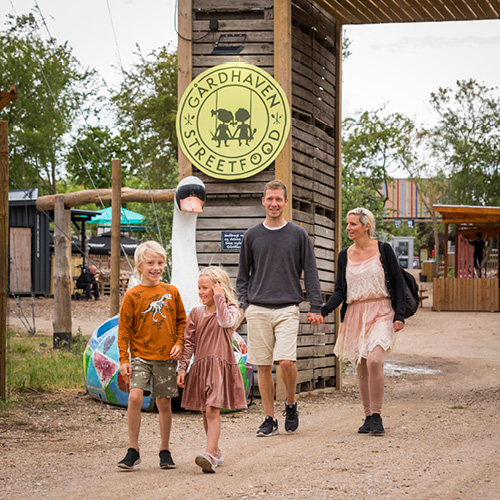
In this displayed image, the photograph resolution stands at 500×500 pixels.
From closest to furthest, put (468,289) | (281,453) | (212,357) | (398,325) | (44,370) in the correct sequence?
(212,357)
(281,453)
(398,325)
(44,370)
(468,289)

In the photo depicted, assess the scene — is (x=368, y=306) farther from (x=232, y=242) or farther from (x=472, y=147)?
(x=472, y=147)

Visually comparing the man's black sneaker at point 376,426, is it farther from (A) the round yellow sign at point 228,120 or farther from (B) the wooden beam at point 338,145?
(B) the wooden beam at point 338,145

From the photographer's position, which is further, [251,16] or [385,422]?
[251,16]

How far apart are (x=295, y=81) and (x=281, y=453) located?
4848 mm

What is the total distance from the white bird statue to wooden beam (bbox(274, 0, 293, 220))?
915 millimetres

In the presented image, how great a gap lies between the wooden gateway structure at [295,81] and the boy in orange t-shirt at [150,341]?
385cm

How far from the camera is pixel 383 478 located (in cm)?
490

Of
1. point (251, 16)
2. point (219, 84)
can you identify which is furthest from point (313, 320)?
point (251, 16)

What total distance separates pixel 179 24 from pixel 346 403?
14.3 feet

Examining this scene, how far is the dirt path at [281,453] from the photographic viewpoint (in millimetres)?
4680

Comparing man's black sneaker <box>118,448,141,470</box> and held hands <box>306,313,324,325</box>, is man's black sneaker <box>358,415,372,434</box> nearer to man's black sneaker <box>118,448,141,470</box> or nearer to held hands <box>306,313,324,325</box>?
held hands <box>306,313,324,325</box>

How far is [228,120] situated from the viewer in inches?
362

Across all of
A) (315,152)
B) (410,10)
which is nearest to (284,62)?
(315,152)

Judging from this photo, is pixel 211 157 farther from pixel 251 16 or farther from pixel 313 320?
pixel 313 320
